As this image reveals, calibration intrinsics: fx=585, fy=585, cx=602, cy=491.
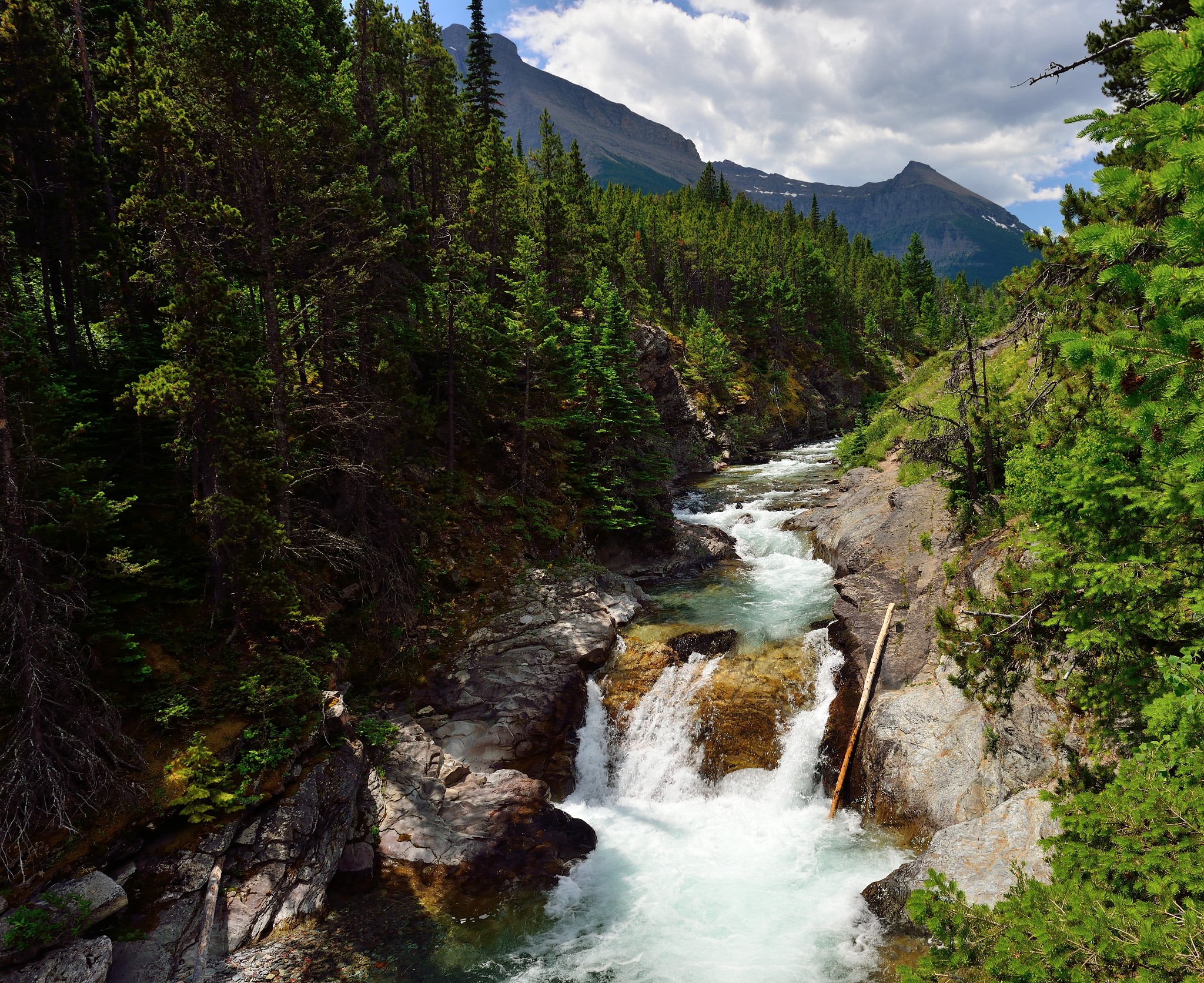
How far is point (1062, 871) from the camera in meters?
5.40

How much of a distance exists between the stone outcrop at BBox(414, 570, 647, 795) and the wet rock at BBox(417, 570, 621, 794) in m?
0.02

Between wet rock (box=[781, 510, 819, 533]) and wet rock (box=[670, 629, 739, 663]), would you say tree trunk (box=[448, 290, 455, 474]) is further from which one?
wet rock (box=[781, 510, 819, 533])

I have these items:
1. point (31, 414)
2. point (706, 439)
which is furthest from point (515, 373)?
point (706, 439)

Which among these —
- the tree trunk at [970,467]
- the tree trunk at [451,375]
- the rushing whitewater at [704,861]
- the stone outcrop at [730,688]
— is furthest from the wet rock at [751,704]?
the tree trunk at [451,375]

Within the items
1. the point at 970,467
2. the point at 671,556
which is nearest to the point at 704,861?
the point at 970,467

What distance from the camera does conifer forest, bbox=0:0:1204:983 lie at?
490 cm

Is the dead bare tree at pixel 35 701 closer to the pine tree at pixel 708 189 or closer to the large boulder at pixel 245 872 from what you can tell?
the large boulder at pixel 245 872

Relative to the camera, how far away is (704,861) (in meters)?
13.4

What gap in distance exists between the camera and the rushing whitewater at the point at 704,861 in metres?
10.8

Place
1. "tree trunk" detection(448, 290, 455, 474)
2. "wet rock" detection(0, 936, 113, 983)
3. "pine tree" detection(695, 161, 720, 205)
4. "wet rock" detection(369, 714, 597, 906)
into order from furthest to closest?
1. "pine tree" detection(695, 161, 720, 205)
2. "tree trunk" detection(448, 290, 455, 474)
3. "wet rock" detection(369, 714, 597, 906)
4. "wet rock" detection(0, 936, 113, 983)

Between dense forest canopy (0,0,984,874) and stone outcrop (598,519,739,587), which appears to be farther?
stone outcrop (598,519,739,587)

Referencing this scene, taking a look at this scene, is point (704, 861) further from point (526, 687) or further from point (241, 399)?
point (241, 399)

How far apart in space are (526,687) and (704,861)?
629 cm

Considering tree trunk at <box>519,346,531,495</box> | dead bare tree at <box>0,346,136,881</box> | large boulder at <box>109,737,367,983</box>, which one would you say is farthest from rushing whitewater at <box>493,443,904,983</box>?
tree trunk at <box>519,346,531,495</box>
